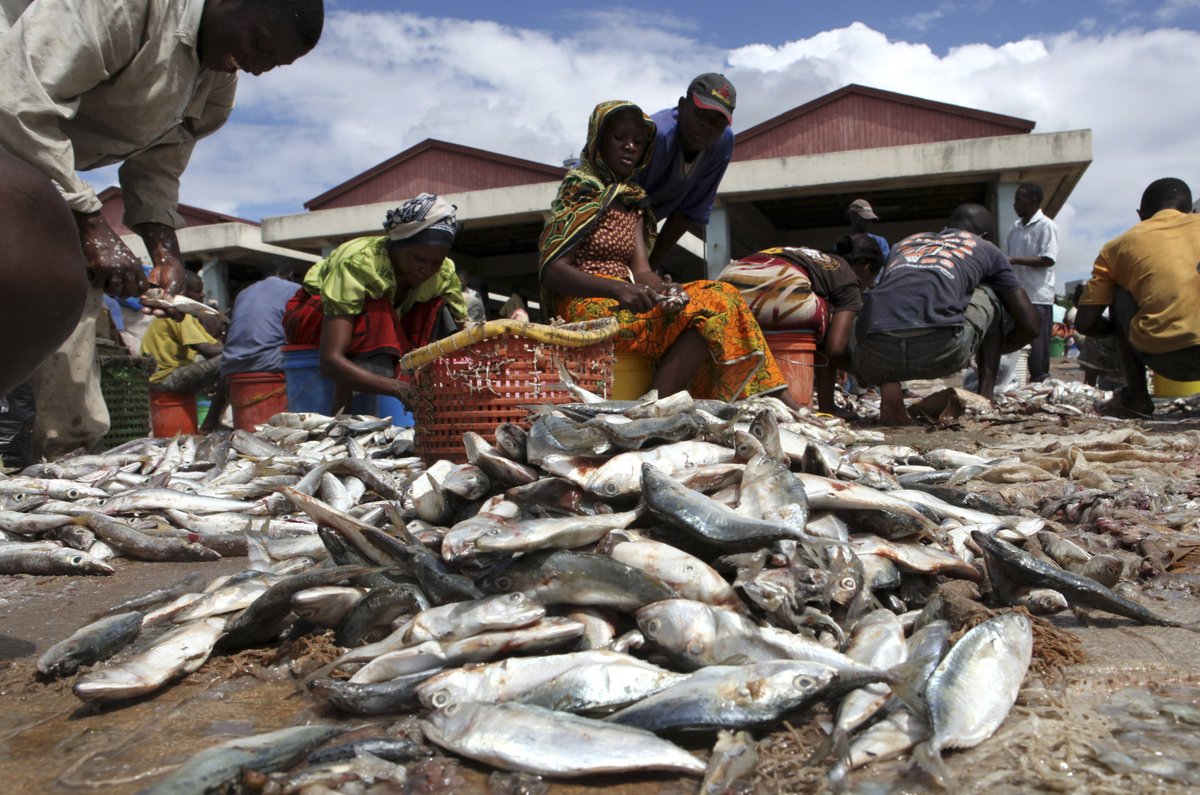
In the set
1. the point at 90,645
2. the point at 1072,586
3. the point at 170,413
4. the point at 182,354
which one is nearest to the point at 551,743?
the point at 90,645

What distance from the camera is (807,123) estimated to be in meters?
15.6

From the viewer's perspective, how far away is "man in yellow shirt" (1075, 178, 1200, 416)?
6465mm

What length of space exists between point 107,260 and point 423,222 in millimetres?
1997

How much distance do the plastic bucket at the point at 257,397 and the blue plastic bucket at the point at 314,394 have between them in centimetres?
68

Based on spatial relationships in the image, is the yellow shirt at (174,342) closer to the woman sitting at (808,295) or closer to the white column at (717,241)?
the woman sitting at (808,295)

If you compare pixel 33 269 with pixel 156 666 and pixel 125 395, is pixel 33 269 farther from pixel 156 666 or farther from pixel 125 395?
pixel 125 395

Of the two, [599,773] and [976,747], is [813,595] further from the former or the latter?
[599,773]

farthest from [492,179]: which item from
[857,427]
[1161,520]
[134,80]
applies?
[1161,520]

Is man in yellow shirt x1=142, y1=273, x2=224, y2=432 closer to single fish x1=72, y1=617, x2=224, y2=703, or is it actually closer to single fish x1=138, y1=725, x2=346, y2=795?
single fish x1=72, y1=617, x2=224, y2=703

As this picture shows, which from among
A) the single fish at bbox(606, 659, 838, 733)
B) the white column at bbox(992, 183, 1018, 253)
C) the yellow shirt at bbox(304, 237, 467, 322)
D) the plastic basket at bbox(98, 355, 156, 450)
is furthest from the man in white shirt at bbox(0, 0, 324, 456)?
the white column at bbox(992, 183, 1018, 253)

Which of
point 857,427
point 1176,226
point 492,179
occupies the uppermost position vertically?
point 492,179

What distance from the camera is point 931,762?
A: 1.54 m

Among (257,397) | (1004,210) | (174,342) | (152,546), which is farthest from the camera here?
(1004,210)

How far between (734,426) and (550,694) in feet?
5.94
